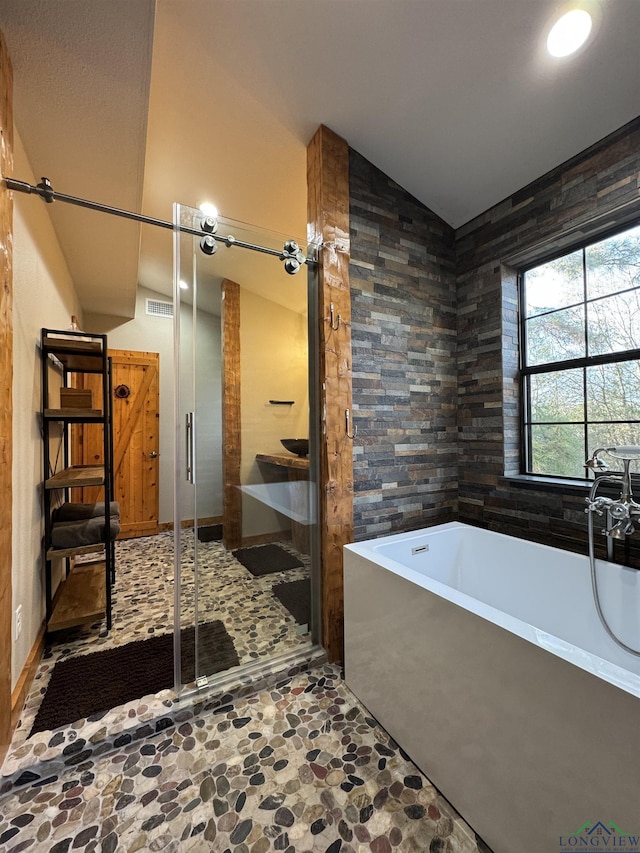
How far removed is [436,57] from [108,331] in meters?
4.12

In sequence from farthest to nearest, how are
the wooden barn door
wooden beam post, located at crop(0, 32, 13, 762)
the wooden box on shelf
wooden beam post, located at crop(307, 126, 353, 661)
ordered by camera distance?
the wooden barn door, the wooden box on shelf, wooden beam post, located at crop(307, 126, 353, 661), wooden beam post, located at crop(0, 32, 13, 762)

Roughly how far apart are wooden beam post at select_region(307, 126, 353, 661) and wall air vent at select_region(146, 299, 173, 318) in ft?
10.6

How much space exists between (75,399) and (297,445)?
1663 millimetres

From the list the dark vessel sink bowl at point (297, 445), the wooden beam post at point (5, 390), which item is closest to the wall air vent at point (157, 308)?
the wooden beam post at point (5, 390)

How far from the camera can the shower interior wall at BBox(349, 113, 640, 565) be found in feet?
6.30

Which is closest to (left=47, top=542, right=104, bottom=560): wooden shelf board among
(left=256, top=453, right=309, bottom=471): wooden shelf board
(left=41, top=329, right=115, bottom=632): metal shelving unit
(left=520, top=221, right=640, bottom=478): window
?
(left=41, top=329, right=115, bottom=632): metal shelving unit

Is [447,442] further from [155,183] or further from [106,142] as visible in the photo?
[155,183]

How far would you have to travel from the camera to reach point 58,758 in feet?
4.25

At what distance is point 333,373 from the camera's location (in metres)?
1.89

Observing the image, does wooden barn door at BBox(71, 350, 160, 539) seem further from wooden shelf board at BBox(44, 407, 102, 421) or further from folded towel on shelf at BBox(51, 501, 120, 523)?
wooden shelf board at BBox(44, 407, 102, 421)

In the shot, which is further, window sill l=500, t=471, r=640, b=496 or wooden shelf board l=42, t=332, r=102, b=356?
wooden shelf board l=42, t=332, r=102, b=356

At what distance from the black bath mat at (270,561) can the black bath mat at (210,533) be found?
0.92ft

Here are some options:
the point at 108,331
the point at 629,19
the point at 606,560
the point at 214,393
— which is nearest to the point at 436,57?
the point at 629,19

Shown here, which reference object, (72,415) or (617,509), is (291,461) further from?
(617,509)
